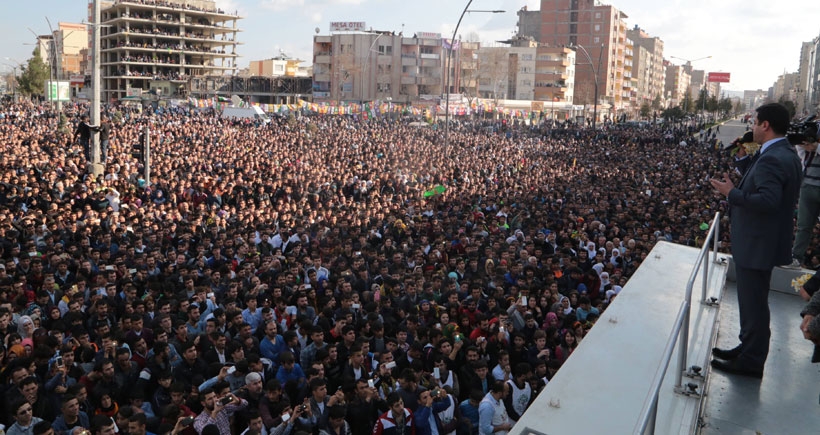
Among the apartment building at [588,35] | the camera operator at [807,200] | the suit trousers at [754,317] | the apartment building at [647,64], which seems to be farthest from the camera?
the apartment building at [647,64]

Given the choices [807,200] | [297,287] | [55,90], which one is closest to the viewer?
[807,200]

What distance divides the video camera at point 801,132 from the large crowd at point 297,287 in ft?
9.84

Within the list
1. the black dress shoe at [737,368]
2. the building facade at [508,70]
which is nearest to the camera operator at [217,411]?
the black dress shoe at [737,368]

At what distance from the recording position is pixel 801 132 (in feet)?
12.1

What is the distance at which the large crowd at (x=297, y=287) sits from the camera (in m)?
5.40

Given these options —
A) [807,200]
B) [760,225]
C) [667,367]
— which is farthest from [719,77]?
[667,367]

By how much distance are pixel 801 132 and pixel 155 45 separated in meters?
81.0

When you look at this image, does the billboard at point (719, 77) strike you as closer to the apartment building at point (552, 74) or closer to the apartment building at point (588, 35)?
the apartment building at point (588, 35)

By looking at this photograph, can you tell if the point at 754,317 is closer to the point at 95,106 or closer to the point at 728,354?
the point at 728,354

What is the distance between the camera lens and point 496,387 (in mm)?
5453

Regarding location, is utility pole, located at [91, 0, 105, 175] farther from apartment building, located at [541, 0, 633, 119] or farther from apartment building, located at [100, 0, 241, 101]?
apartment building, located at [541, 0, 633, 119]

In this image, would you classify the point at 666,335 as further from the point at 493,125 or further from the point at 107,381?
the point at 493,125

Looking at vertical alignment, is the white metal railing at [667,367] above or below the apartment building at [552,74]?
below

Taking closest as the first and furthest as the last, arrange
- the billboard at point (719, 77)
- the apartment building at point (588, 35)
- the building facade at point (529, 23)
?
the apartment building at point (588, 35)
the building facade at point (529, 23)
the billboard at point (719, 77)
